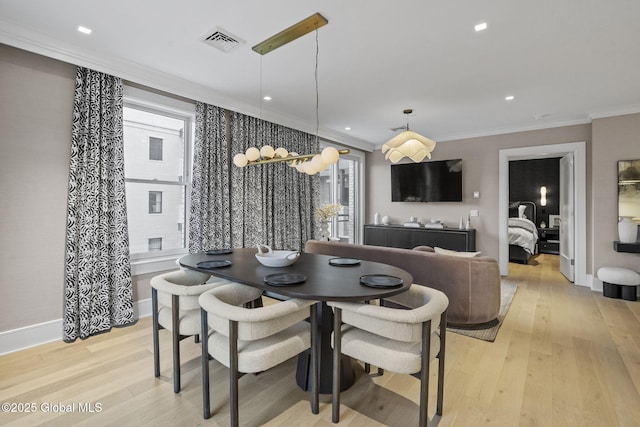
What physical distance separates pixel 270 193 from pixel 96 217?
2115 millimetres

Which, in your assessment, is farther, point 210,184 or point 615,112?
point 615,112

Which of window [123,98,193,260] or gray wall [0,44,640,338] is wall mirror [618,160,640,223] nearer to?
window [123,98,193,260]

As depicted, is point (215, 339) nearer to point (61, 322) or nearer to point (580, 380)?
point (61, 322)

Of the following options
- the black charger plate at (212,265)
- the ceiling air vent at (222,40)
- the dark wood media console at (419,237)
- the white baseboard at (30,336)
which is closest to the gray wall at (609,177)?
the dark wood media console at (419,237)

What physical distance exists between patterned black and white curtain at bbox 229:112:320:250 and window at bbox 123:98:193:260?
24.2 inches

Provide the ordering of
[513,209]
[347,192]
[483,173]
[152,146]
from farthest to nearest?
[513,209]
[347,192]
[483,173]
[152,146]

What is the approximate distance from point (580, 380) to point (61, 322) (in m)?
4.30

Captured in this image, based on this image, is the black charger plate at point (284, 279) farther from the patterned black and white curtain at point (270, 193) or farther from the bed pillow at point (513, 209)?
the bed pillow at point (513, 209)

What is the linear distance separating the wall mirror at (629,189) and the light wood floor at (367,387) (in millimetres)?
2037

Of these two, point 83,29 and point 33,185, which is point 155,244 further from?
point 83,29

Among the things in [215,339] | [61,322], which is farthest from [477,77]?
[61,322]

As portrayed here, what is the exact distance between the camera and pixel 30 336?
2609 mm

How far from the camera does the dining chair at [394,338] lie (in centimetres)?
156

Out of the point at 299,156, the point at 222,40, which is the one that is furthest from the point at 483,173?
the point at 222,40
